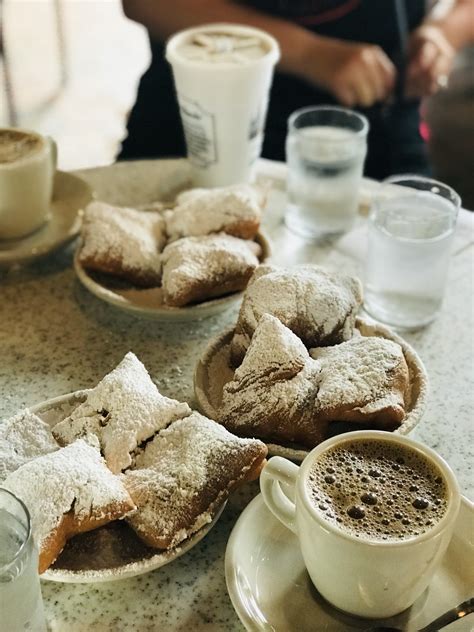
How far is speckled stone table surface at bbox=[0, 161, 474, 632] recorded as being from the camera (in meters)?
0.74

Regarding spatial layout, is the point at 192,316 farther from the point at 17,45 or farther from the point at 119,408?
the point at 17,45

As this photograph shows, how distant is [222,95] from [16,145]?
12.4 inches

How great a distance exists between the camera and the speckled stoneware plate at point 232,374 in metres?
0.82

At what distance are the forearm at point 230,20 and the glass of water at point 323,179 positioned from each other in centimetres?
40

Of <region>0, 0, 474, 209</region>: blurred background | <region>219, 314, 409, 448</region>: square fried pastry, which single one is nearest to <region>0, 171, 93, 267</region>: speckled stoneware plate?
<region>219, 314, 409, 448</region>: square fried pastry

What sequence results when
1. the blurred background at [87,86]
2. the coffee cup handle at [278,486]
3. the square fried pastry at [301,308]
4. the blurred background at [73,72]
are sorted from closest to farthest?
the coffee cup handle at [278,486] < the square fried pastry at [301,308] < the blurred background at [87,86] < the blurred background at [73,72]

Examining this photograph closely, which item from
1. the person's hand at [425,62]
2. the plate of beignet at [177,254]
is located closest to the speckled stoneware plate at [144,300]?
the plate of beignet at [177,254]

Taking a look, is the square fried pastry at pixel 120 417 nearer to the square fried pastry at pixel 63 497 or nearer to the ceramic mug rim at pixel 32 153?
the square fried pastry at pixel 63 497

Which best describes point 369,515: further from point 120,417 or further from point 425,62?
point 425,62

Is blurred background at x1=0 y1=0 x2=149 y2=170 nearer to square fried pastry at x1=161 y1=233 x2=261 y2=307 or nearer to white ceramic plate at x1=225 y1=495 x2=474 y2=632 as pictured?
square fried pastry at x1=161 y1=233 x2=261 y2=307

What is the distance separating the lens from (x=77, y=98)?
349cm

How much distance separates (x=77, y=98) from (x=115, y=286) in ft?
8.47

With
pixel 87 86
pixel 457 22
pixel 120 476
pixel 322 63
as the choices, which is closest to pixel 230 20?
pixel 322 63

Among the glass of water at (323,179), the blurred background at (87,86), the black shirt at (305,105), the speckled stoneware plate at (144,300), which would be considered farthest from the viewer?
the blurred background at (87,86)
